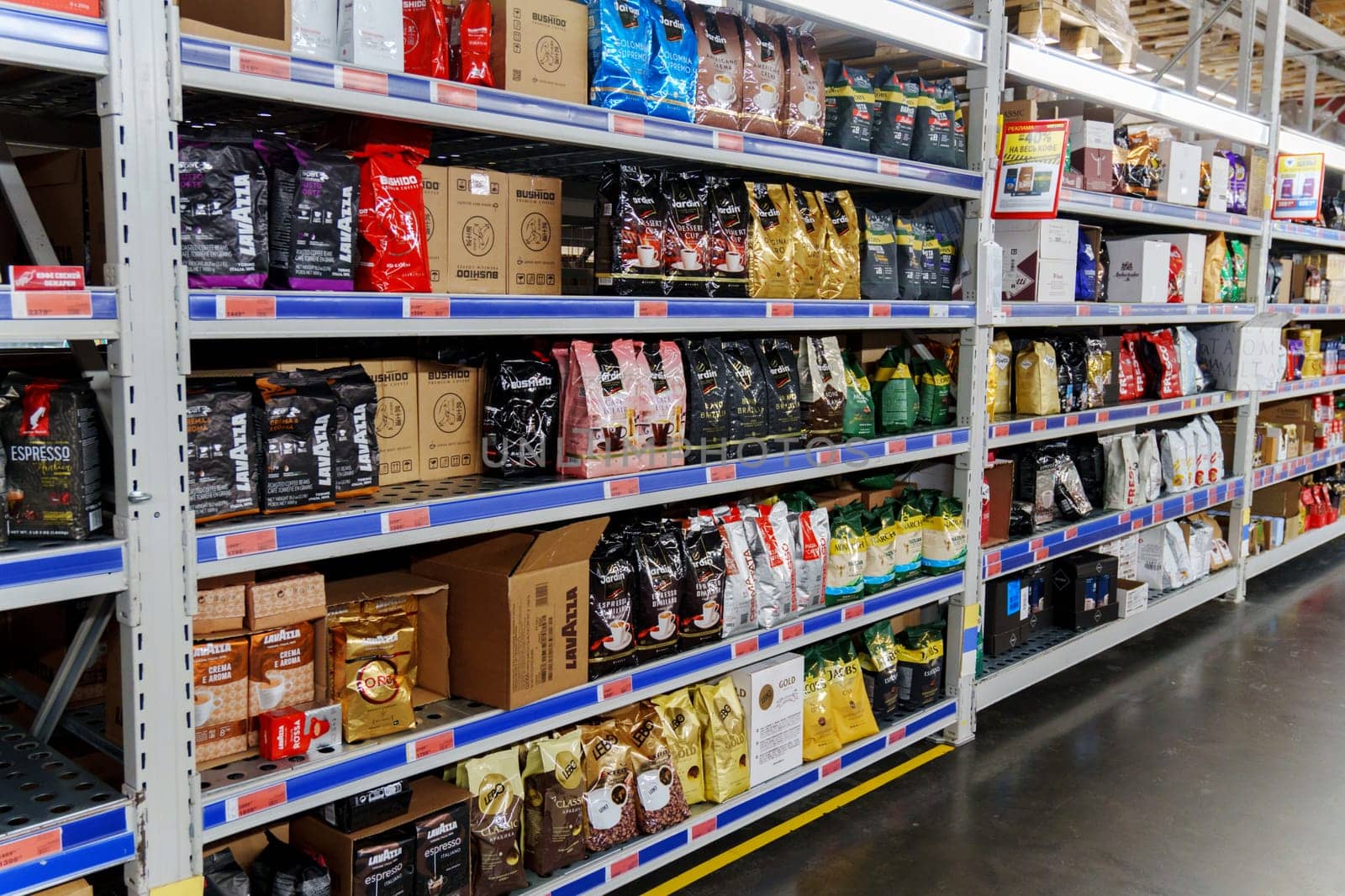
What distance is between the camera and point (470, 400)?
2.87m

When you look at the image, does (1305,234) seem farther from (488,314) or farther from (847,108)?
(488,314)

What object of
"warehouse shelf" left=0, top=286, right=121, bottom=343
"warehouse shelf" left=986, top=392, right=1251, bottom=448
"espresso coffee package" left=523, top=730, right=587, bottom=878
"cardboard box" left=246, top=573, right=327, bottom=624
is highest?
"warehouse shelf" left=0, top=286, right=121, bottom=343

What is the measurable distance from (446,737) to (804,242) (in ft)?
6.45

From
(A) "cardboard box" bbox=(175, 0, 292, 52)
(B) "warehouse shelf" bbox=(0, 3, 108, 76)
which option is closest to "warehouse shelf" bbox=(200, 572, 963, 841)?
(B) "warehouse shelf" bbox=(0, 3, 108, 76)

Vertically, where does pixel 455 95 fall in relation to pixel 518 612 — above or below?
above

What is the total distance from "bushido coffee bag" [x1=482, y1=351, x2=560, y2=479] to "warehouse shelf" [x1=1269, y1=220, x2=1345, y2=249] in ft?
18.4

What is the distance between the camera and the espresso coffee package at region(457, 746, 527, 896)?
2711 mm

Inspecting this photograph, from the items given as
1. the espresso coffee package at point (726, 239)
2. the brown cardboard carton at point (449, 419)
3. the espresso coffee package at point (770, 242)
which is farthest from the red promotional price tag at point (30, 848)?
the espresso coffee package at point (770, 242)

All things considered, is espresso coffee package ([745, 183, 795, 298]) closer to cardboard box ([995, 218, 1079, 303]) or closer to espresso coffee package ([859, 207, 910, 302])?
espresso coffee package ([859, 207, 910, 302])

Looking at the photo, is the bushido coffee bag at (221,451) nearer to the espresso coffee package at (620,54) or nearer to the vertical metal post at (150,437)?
the vertical metal post at (150,437)

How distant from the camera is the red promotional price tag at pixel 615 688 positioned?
9.63 feet

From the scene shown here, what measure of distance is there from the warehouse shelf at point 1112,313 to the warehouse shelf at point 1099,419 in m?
0.42

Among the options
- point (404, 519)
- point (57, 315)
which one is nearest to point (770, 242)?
point (404, 519)

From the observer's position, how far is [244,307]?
212cm
